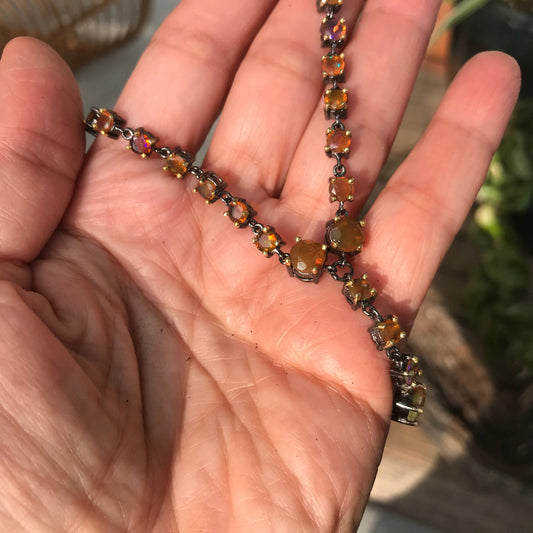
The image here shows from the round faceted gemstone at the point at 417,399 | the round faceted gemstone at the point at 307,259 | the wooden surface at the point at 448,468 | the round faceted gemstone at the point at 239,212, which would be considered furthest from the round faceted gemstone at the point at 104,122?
the wooden surface at the point at 448,468

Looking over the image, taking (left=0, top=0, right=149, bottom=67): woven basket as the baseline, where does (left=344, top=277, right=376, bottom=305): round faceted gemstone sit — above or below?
below

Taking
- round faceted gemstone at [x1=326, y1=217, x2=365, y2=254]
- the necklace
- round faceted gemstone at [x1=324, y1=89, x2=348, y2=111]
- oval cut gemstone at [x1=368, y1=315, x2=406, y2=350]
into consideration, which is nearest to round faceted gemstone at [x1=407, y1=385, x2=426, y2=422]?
the necklace

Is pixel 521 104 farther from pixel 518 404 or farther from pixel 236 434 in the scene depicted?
pixel 236 434

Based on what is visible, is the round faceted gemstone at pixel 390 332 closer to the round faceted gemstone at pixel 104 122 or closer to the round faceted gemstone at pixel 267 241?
the round faceted gemstone at pixel 267 241

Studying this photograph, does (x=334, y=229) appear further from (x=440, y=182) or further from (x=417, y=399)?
(x=417, y=399)

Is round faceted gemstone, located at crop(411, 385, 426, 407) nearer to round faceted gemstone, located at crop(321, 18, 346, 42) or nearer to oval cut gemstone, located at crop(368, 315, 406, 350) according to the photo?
oval cut gemstone, located at crop(368, 315, 406, 350)

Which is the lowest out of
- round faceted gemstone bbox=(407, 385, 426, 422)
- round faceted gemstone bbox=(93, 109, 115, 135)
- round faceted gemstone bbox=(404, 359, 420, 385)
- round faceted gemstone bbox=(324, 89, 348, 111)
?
round faceted gemstone bbox=(407, 385, 426, 422)

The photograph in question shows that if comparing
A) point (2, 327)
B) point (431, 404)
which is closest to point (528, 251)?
point (431, 404)
